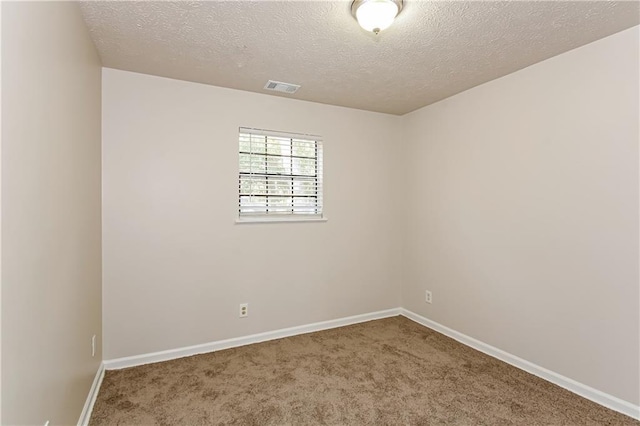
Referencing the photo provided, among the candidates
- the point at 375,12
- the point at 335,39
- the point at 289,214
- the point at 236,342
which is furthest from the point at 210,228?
the point at 375,12

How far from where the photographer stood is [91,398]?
220 centimetres

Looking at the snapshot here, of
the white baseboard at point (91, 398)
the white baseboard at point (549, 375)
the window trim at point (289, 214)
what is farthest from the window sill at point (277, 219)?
the white baseboard at point (549, 375)

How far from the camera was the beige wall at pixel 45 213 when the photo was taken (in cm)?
106

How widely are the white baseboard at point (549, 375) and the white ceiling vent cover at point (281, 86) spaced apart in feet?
9.30

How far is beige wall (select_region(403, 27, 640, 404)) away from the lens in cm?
216

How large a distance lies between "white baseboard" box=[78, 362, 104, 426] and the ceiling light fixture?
2.80m

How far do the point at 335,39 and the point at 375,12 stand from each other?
49 cm

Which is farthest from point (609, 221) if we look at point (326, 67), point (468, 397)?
point (326, 67)

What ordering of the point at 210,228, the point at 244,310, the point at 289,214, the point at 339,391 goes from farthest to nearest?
the point at 289,214 < the point at 244,310 < the point at 210,228 < the point at 339,391

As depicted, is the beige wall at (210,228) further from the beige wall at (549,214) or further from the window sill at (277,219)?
the beige wall at (549,214)

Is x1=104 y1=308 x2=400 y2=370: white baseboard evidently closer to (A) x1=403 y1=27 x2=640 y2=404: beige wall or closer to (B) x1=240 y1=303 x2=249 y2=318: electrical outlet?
(B) x1=240 y1=303 x2=249 y2=318: electrical outlet

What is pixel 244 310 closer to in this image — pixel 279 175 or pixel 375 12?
pixel 279 175

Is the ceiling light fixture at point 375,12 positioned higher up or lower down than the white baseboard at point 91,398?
higher up

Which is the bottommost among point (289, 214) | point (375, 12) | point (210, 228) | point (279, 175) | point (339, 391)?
point (339, 391)
